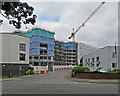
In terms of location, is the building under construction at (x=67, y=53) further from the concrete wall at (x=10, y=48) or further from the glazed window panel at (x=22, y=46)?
the concrete wall at (x=10, y=48)

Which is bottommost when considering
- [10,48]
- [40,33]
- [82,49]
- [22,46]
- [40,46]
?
[10,48]

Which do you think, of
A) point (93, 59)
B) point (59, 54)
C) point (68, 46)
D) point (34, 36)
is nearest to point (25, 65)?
point (93, 59)

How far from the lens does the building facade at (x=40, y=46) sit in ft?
220

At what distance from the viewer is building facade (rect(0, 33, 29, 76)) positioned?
32281 mm

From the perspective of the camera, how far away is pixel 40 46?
7031 cm

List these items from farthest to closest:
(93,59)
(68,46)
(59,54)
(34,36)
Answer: (68,46) → (59,54) → (34,36) → (93,59)

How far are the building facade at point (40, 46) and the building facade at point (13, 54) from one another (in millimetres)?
28930

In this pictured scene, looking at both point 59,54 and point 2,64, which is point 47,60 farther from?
point 2,64

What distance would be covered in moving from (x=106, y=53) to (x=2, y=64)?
1081 inches

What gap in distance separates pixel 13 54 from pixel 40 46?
36.6m

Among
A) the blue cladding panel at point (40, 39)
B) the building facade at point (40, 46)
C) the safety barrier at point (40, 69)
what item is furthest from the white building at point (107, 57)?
the blue cladding panel at point (40, 39)

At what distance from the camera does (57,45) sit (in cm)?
9344

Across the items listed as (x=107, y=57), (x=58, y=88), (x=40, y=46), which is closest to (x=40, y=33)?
(x=40, y=46)

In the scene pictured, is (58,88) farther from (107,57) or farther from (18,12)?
(107,57)
